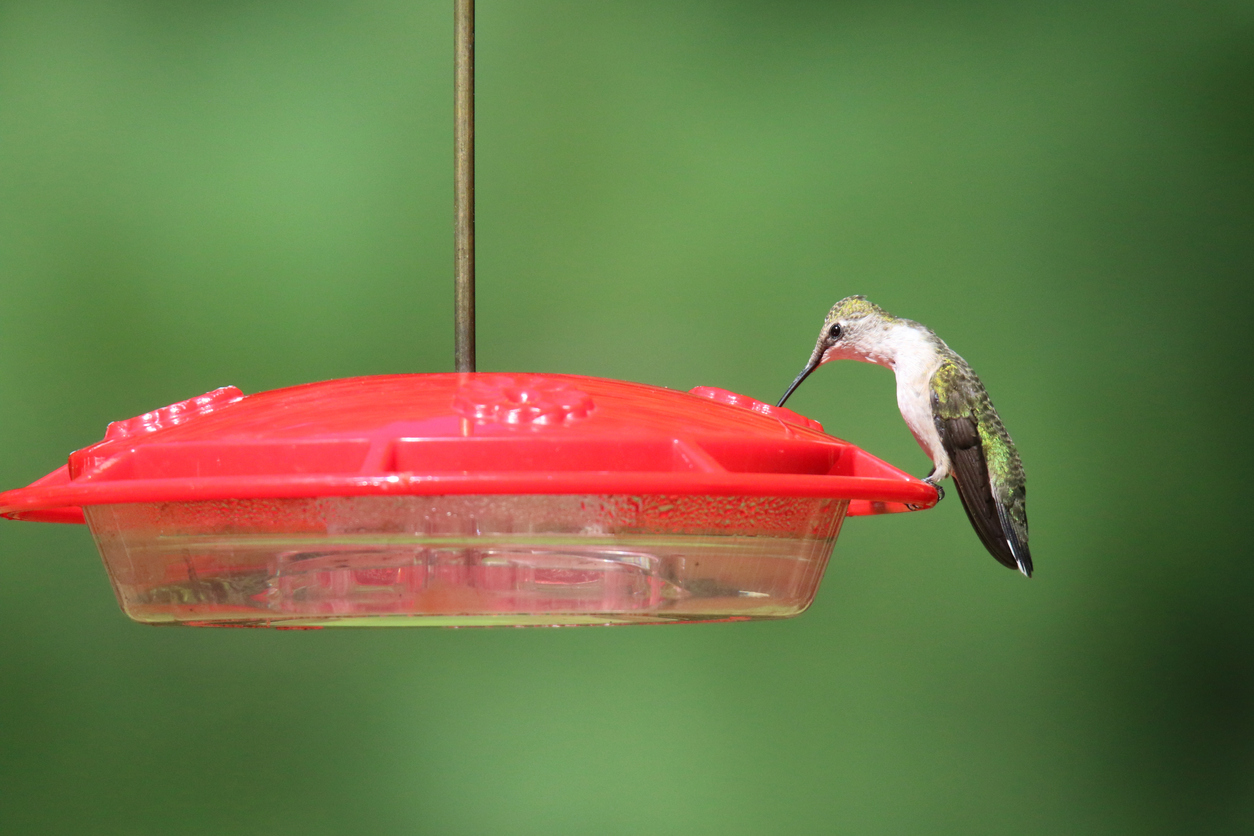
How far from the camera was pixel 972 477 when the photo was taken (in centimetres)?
162

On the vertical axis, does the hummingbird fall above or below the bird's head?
below

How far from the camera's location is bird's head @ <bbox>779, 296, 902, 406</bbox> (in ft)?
5.80

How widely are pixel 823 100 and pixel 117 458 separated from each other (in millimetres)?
2072

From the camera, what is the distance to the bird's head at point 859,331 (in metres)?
1.77

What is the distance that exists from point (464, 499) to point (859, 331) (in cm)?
126

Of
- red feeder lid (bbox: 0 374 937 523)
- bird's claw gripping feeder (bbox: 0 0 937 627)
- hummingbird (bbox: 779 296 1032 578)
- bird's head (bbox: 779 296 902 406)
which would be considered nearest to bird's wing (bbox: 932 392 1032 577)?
hummingbird (bbox: 779 296 1032 578)

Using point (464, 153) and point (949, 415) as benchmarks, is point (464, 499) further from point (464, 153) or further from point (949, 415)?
point (949, 415)

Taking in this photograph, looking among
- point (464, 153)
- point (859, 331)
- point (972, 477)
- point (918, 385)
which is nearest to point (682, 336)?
point (859, 331)

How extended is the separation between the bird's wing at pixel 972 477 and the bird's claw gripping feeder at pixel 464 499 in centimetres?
85

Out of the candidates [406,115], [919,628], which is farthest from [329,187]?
[919,628]

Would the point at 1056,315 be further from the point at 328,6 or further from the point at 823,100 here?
the point at 328,6

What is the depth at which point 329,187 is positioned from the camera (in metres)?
2.30

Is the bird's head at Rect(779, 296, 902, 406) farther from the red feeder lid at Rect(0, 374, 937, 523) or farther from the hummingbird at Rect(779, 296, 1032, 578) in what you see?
the red feeder lid at Rect(0, 374, 937, 523)

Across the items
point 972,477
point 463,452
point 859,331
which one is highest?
point 859,331
